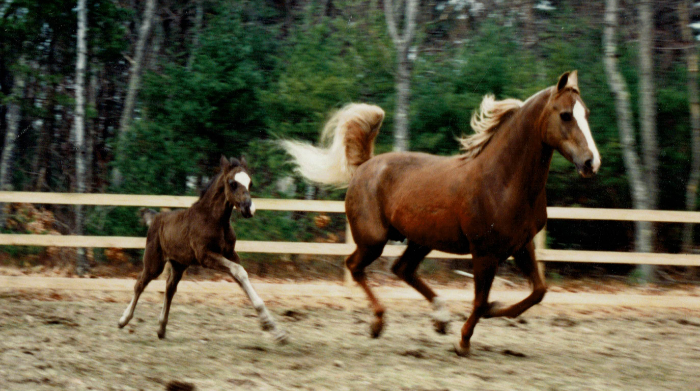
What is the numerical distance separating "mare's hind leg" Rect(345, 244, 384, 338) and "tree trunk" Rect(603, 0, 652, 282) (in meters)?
5.10

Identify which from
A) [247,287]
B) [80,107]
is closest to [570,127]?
[247,287]

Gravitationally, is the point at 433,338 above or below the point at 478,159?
below

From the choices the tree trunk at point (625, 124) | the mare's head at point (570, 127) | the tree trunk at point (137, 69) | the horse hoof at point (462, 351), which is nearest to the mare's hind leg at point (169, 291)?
the horse hoof at point (462, 351)

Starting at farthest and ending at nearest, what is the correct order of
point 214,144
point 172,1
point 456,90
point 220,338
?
point 172,1
point 214,144
point 456,90
point 220,338

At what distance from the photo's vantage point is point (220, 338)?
626cm

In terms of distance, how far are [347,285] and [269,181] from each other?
10.8 ft

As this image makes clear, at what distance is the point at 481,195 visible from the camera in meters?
5.23

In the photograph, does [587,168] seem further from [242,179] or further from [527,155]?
[242,179]

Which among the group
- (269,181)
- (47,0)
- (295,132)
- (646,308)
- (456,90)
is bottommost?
(646,308)

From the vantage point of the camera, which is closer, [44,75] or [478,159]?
[478,159]

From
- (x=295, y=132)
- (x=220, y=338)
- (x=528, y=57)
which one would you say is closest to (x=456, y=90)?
(x=528, y=57)

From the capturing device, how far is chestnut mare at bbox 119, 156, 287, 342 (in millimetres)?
5613

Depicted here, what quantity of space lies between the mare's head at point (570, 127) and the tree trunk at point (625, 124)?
16.7ft

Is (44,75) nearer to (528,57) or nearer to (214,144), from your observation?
(214,144)
